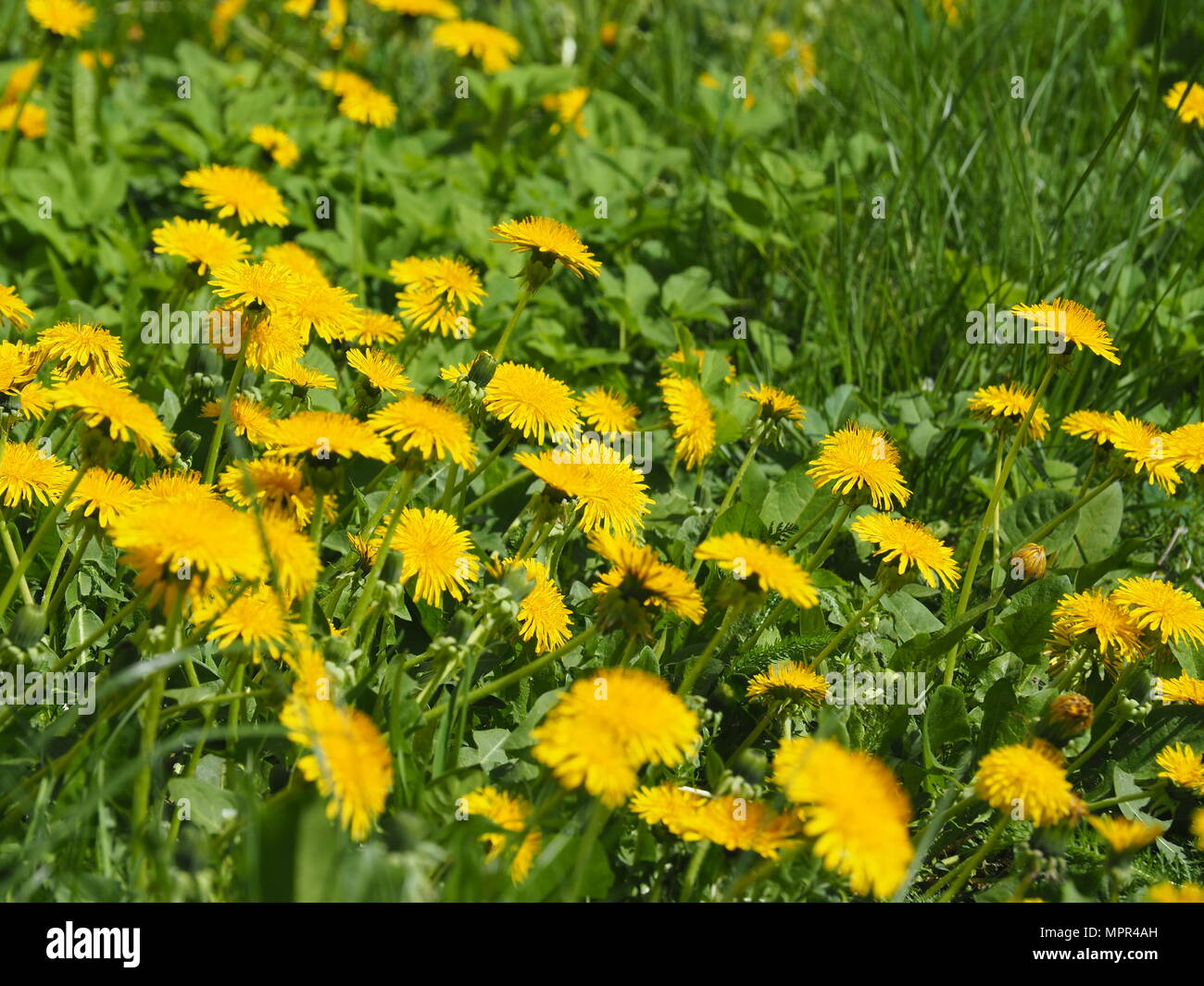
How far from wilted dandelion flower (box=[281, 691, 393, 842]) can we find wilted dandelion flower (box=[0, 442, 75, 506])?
2.01ft

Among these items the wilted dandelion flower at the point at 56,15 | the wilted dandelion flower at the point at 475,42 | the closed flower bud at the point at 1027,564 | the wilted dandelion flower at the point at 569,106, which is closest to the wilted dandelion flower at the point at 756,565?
the closed flower bud at the point at 1027,564

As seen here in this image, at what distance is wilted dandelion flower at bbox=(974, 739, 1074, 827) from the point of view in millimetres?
1561

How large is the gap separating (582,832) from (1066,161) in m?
3.08

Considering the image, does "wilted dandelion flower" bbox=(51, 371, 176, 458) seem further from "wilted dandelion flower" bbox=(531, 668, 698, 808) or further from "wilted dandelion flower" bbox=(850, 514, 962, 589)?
"wilted dandelion flower" bbox=(850, 514, 962, 589)

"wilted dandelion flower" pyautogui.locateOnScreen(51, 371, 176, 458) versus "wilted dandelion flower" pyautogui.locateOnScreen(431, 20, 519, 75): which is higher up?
"wilted dandelion flower" pyautogui.locateOnScreen(431, 20, 519, 75)

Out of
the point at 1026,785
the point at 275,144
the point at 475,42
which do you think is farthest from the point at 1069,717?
the point at 475,42

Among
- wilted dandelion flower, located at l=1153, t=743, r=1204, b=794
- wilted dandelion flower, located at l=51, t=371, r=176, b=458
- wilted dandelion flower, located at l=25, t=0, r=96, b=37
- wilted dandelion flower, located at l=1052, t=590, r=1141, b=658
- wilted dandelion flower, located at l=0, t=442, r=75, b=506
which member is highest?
wilted dandelion flower, located at l=25, t=0, r=96, b=37

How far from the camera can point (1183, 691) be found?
2000 millimetres

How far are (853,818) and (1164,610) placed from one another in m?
0.88

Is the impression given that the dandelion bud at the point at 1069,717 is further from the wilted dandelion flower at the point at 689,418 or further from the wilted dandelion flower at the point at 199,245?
the wilted dandelion flower at the point at 199,245

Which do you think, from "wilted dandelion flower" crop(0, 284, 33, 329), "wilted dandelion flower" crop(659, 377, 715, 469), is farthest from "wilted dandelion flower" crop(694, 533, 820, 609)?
"wilted dandelion flower" crop(0, 284, 33, 329)

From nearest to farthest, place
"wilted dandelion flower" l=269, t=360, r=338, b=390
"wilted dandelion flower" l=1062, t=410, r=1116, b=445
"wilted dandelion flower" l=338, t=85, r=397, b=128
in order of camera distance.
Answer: "wilted dandelion flower" l=269, t=360, r=338, b=390 < "wilted dandelion flower" l=1062, t=410, r=1116, b=445 < "wilted dandelion flower" l=338, t=85, r=397, b=128

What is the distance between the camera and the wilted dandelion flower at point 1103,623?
6.42 feet
